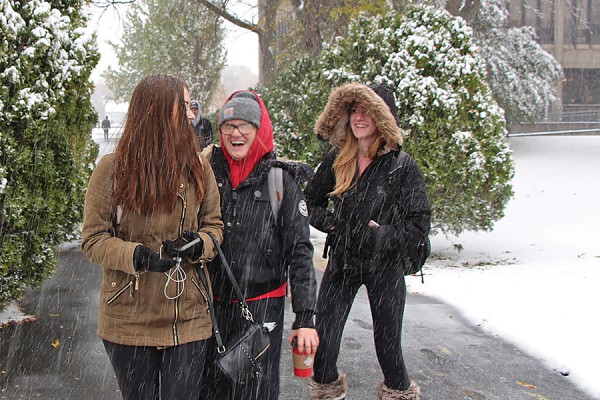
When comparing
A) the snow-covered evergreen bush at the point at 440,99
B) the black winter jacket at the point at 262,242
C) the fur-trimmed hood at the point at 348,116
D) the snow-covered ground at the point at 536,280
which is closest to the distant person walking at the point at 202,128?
the snow-covered evergreen bush at the point at 440,99

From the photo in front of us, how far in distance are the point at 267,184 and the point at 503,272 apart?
5986mm

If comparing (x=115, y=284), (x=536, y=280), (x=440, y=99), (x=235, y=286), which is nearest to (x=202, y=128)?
(x=440, y=99)

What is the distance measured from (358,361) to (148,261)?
2918mm

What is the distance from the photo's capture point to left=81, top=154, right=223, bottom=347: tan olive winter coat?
7.84ft

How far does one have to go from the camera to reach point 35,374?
4.40 m

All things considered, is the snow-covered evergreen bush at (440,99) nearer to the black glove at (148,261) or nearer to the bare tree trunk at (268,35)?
the black glove at (148,261)

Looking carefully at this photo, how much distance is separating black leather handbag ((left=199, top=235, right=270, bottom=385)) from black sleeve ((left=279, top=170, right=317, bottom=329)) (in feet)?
0.66

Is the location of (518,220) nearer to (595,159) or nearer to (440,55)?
(440,55)

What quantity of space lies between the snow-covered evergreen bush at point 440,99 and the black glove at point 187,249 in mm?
5966

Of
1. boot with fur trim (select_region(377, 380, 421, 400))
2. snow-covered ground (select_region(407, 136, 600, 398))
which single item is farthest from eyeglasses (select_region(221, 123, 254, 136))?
snow-covered ground (select_region(407, 136, 600, 398))

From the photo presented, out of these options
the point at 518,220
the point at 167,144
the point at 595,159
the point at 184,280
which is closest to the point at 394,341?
the point at 184,280

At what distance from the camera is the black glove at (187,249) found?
2.35 meters

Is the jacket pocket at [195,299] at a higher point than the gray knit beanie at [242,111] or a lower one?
lower

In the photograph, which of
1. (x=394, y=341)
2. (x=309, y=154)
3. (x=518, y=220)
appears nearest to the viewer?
(x=394, y=341)
